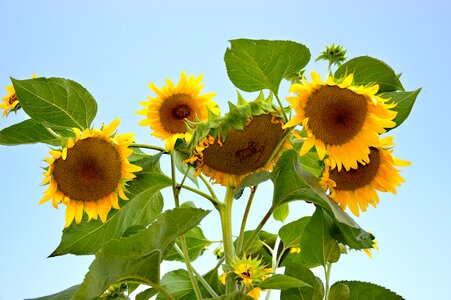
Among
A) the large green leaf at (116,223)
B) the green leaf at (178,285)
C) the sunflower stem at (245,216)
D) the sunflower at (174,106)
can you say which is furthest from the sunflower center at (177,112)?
the green leaf at (178,285)

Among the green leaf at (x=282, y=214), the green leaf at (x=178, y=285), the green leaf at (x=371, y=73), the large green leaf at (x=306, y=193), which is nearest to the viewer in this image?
the large green leaf at (x=306, y=193)

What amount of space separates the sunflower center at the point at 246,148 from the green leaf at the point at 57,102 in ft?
1.24

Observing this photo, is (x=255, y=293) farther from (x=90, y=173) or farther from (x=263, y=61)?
(x=263, y=61)

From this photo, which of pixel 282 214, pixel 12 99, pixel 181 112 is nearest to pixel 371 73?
pixel 181 112

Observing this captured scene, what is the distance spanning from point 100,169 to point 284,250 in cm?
74

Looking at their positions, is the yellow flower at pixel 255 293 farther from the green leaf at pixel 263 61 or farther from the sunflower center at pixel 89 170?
the green leaf at pixel 263 61

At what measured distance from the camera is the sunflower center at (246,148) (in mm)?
1450

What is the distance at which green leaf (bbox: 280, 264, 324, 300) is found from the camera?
1531 mm

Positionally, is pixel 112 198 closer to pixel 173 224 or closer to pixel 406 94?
pixel 173 224

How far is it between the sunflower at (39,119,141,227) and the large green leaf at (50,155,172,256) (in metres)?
0.05

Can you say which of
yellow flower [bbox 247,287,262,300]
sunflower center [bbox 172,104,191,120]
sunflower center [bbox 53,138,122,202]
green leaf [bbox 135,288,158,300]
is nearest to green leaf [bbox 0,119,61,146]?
sunflower center [bbox 53,138,122,202]

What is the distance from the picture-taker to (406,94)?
151 centimetres

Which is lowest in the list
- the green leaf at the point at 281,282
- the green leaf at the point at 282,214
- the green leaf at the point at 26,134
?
the green leaf at the point at 281,282

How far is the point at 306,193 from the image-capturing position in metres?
1.50
